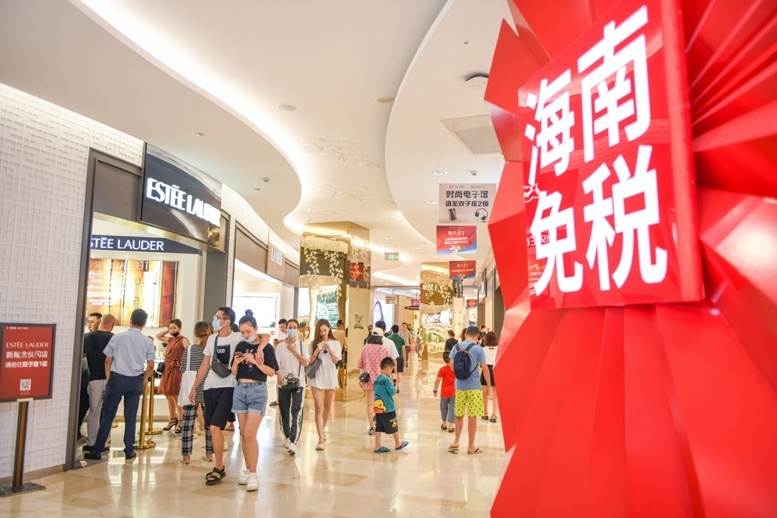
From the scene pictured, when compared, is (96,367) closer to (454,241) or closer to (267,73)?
(267,73)


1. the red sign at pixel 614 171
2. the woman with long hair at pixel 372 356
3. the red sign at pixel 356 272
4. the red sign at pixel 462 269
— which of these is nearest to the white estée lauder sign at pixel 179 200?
the woman with long hair at pixel 372 356

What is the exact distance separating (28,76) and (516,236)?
4.70m

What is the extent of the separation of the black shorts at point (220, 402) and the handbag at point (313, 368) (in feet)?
5.82

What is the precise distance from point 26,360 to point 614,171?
5.29 meters

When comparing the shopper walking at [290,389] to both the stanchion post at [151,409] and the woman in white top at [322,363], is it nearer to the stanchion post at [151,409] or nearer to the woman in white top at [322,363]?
the woman in white top at [322,363]

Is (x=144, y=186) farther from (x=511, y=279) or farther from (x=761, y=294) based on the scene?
(x=761, y=294)

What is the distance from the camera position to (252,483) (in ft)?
15.9

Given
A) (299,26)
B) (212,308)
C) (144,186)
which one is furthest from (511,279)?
(212,308)

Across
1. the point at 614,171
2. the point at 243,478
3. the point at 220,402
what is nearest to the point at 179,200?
the point at 220,402

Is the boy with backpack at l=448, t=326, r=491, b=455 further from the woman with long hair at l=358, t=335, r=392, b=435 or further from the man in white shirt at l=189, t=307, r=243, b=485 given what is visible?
the man in white shirt at l=189, t=307, r=243, b=485

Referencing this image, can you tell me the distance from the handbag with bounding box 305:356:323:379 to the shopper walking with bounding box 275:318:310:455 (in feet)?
1.04

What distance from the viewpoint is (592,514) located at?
1.67 meters

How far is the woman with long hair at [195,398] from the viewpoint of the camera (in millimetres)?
5863

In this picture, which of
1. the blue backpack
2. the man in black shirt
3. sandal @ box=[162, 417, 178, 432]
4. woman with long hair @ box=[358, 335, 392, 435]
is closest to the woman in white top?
woman with long hair @ box=[358, 335, 392, 435]
